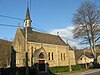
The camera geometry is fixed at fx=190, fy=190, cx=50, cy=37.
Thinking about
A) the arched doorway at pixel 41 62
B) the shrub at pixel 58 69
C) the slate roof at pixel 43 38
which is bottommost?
the shrub at pixel 58 69

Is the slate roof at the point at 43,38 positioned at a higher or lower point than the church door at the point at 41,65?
higher

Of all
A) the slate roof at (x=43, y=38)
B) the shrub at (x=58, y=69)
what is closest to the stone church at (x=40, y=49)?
the slate roof at (x=43, y=38)

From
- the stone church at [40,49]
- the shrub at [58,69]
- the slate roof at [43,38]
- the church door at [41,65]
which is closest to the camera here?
the shrub at [58,69]

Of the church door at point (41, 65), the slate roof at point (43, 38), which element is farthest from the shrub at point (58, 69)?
the slate roof at point (43, 38)

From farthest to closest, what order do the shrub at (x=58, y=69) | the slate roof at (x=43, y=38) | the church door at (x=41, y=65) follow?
the slate roof at (x=43, y=38)
the church door at (x=41, y=65)
the shrub at (x=58, y=69)

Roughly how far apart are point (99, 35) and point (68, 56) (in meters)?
13.2

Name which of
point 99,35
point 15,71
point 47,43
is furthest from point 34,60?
point 99,35

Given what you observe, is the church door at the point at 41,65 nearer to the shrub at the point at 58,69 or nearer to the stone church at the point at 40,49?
the stone church at the point at 40,49

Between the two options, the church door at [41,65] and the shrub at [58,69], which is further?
the church door at [41,65]

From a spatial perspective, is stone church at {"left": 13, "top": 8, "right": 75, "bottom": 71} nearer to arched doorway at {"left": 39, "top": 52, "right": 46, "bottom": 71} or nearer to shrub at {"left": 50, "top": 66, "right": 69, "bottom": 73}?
arched doorway at {"left": 39, "top": 52, "right": 46, "bottom": 71}

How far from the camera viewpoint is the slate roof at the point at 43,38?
48.7m

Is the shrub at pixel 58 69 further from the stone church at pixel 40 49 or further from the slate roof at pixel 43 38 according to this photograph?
the slate roof at pixel 43 38

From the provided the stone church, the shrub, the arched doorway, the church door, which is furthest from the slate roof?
the shrub

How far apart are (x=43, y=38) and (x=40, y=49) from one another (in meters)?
7.88
